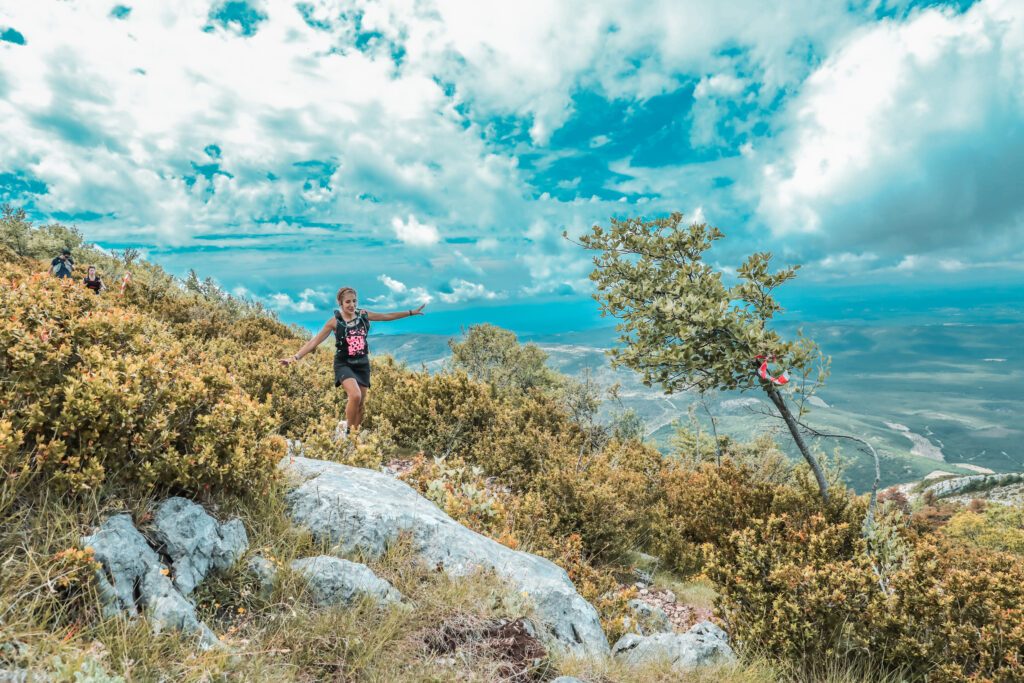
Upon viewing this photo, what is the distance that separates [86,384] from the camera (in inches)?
150

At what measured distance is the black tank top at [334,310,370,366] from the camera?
29.1 feet

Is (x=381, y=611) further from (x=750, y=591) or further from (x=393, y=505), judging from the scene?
(x=750, y=591)

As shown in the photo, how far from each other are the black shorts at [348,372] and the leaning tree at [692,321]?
4903 mm

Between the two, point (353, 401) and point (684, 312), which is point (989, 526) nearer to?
point (684, 312)

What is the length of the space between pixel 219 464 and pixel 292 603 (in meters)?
1.38

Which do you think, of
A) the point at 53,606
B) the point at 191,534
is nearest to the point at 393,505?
the point at 191,534

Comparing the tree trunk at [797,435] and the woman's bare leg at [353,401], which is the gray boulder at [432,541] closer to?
the woman's bare leg at [353,401]

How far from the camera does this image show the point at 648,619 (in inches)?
275

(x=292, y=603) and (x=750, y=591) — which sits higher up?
(x=292, y=603)

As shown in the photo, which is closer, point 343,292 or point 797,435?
point 343,292

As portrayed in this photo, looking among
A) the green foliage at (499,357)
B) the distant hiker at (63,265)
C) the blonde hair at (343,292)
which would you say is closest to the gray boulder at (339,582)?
the blonde hair at (343,292)

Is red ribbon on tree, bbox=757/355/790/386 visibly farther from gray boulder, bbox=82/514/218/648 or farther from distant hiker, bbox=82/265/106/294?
distant hiker, bbox=82/265/106/294

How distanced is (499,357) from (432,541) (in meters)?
25.4

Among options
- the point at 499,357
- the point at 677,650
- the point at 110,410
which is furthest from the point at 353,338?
the point at 499,357
